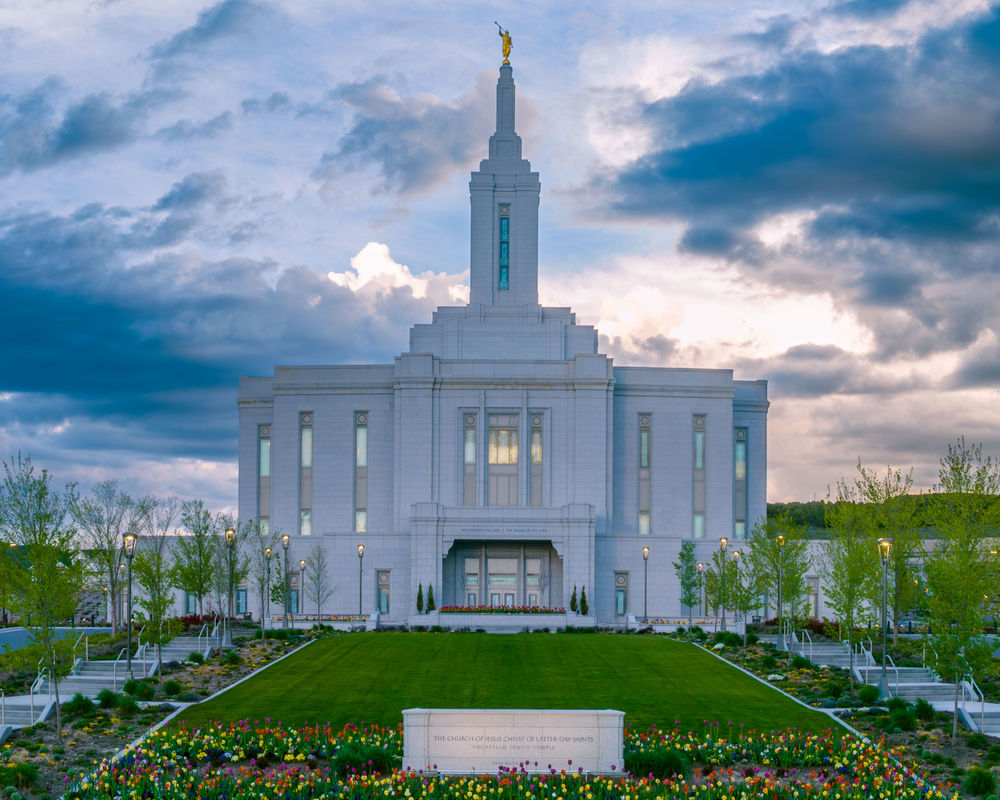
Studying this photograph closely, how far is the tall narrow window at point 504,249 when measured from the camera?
69500 mm

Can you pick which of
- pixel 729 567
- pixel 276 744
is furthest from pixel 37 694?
pixel 729 567

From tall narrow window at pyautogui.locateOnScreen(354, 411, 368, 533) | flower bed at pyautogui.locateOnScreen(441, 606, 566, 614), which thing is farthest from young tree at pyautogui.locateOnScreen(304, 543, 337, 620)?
flower bed at pyautogui.locateOnScreen(441, 606, 566, 614)

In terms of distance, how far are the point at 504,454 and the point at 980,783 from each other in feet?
144

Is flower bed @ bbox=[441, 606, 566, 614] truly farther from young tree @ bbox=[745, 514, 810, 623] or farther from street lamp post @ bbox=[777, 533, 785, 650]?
street lamp post @ bbox=[777, 533, 785, 650]

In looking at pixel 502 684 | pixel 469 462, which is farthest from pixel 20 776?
pixel 469 462

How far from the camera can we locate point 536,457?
214 feet

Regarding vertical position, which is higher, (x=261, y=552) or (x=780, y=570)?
(x=780, y=570)

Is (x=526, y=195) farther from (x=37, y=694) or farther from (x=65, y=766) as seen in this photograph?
(x=65, y=766)

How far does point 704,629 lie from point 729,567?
362cm

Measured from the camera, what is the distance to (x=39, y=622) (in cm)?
2925

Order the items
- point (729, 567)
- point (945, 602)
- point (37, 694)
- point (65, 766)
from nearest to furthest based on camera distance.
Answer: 1. point (65, 766)
2. point (945, 602)
3. point (37, 694)
4. point (729, 567)

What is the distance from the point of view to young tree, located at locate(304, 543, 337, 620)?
205 ft

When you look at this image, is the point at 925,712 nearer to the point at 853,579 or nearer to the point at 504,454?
the point at 853,579

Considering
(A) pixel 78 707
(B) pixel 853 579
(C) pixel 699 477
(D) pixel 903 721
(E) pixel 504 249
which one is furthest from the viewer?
(E) pixel 504 249
